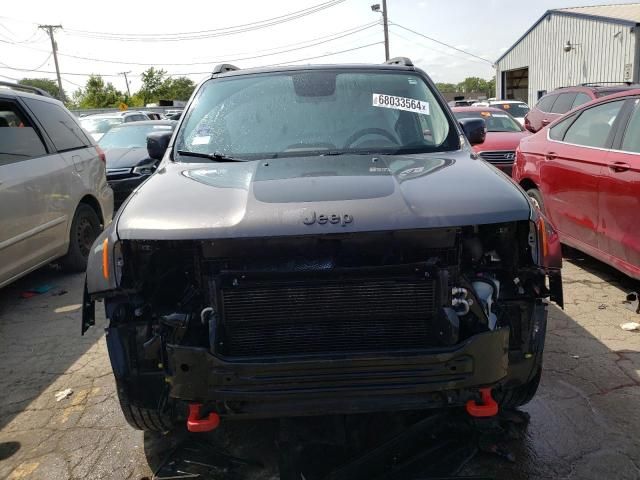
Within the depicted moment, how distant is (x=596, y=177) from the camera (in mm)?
4879

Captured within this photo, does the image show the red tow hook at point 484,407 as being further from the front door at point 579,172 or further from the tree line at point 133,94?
the tree line at point 133,94

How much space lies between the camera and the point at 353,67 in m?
3.93

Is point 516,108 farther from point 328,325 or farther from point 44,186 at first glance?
point 328,325

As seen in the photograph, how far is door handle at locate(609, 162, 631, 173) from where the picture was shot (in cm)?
447

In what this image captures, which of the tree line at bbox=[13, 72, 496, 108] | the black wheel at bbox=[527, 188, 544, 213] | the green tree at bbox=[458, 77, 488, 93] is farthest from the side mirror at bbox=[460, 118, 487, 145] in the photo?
the green tree at bbox=[458, 77, 488, 93]

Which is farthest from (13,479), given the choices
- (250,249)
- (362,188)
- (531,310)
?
(531,310)


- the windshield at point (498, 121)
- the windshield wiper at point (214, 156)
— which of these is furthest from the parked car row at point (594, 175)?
the windshield at point (498, 121)

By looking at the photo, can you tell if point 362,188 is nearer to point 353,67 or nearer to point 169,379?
point 169,379

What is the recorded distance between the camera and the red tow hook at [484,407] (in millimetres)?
2350

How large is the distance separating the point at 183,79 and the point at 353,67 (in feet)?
249

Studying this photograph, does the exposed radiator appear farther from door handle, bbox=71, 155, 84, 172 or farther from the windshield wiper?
door handle, bbox=71, 155, 84, 172

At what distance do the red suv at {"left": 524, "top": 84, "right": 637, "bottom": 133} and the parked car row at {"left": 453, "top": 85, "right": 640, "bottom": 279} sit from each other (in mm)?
5539

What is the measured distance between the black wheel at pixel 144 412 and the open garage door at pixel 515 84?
3675cm

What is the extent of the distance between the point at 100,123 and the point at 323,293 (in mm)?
13510
